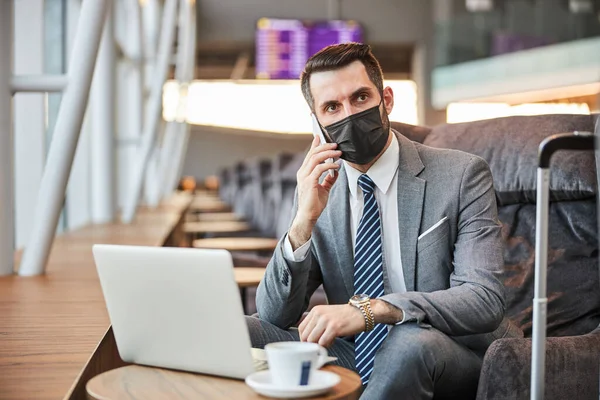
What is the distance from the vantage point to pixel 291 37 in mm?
11992

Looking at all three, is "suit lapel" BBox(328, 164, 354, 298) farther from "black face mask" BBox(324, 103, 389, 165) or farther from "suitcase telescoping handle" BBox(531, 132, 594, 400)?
"suitcase telescoping handle" BBox(531, 132, 594, 400)

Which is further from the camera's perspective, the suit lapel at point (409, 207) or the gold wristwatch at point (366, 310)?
the suit lapel at point (409, 207)

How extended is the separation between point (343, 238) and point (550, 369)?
0.58 metres

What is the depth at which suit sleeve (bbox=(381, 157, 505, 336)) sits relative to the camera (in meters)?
1.96

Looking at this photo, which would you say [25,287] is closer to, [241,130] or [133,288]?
[133,288]

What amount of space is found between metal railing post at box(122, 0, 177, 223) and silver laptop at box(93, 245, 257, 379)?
205 inches

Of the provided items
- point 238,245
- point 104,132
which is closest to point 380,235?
→ point 238,245

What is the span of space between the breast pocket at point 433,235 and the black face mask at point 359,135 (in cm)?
23

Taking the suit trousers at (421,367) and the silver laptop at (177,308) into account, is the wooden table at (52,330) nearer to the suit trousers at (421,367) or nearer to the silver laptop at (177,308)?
the silver laptop at (177,308)

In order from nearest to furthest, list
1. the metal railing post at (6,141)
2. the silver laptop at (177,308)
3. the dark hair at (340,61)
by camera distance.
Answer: the silver laptop at (177,308)
the dark hair at (340,61)
the metal railing post at (6,141)

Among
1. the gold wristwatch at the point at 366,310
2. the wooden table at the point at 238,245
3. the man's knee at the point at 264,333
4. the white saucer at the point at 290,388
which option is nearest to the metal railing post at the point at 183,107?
the wooden table at the point at 238,245

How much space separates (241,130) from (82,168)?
37.6 ft

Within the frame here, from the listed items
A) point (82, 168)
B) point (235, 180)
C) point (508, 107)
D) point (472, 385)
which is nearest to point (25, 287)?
point (472, 385)

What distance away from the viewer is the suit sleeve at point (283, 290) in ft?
6.94
